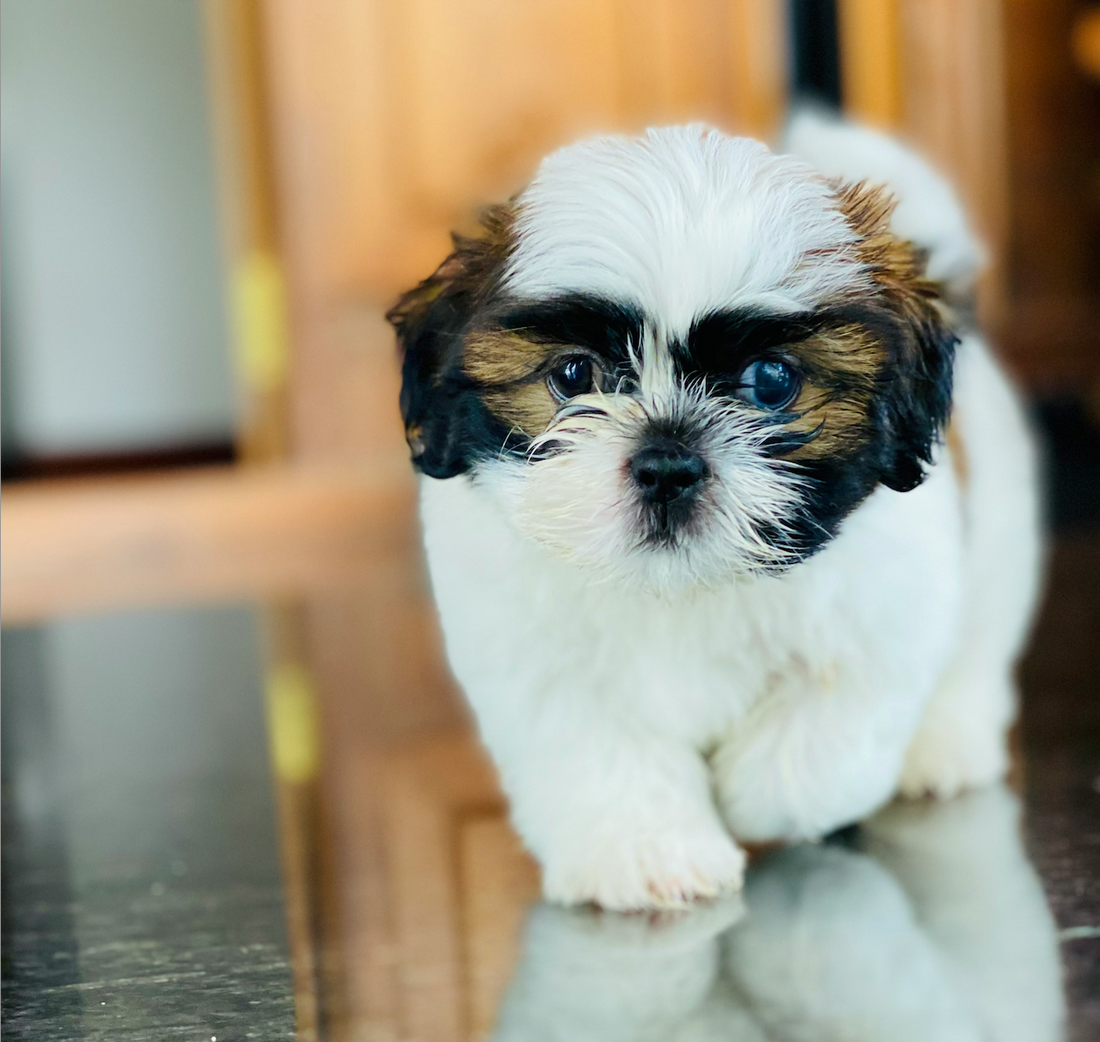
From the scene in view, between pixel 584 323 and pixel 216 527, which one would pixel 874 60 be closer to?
pixel 216 527

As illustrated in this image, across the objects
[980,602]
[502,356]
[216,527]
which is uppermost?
[502,356]

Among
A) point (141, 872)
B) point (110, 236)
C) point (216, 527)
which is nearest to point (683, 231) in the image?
point (141, 872)

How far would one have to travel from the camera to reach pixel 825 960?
3.61 ft

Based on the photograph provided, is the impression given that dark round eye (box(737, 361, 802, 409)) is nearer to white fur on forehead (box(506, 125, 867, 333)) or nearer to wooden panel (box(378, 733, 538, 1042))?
white fur on forehead (box(506, 125, 867, 333))

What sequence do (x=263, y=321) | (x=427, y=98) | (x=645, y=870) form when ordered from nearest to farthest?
(x=645, y=870) → (x=427, y=98) → (x=263, y=321)

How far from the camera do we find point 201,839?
61.1 inches

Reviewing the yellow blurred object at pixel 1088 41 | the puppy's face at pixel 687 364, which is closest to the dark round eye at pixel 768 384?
the puppy's face at pixel 687 364

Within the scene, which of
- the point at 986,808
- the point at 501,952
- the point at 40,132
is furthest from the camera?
the point at 40,132

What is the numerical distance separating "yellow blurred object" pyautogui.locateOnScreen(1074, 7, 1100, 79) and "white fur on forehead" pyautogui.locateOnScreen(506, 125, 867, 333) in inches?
120

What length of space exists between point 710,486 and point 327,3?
328cm

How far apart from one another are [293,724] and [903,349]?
120 centimetres

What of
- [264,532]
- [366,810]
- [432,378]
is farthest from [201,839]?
[264,532]

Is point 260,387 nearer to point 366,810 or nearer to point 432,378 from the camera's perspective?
point 366,810

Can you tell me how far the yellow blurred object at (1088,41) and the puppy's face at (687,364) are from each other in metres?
3.02
